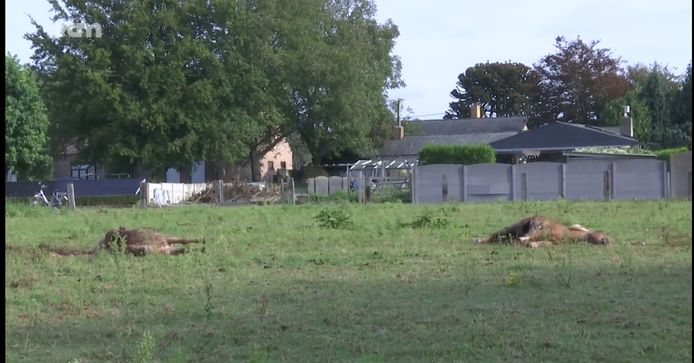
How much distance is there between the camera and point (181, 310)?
10.2 m

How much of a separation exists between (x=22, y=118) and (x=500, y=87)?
187 ft

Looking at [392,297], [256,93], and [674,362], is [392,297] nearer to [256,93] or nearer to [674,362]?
[674,362]

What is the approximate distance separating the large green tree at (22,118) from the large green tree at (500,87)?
52.3m

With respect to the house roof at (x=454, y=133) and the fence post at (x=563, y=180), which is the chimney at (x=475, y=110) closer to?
the house roof at (x=454, y=133)

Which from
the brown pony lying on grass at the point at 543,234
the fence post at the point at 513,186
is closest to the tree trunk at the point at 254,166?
the fence post at the point at 513,186

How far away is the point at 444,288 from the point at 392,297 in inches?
35.3

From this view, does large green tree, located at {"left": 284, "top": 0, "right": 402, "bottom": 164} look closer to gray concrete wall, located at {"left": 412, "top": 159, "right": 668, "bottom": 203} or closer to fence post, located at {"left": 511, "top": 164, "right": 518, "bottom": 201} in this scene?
A: gray concrete wall, located at {"left": 412, "top": 159, "right": 668, "bottom": 203}

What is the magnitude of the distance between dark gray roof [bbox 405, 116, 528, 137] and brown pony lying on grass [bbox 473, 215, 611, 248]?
2639 inches

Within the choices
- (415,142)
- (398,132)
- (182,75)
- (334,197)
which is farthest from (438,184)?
(398,132)

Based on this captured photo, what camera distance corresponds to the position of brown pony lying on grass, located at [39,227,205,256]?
15688mm

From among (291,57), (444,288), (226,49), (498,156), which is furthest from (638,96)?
(444,288)

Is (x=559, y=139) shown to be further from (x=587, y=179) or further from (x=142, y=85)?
(x=142, y=85)

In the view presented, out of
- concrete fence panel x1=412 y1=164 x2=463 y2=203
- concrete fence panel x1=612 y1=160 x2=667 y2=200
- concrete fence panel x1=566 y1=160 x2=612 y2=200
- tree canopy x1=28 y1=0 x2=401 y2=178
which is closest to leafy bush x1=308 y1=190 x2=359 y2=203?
concrete fence panel x1=412 y1=164 x2=463 y2=203

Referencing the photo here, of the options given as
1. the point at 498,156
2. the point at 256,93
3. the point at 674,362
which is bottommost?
the point at 674,362
